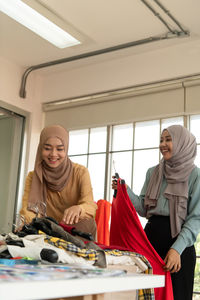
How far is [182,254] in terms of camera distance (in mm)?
2201

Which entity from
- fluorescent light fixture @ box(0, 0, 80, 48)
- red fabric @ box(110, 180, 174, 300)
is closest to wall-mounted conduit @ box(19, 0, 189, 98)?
fluorescent light fixture @ box(0, 0, 80, 48)

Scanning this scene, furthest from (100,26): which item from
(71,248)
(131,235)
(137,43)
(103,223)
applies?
(71,248)

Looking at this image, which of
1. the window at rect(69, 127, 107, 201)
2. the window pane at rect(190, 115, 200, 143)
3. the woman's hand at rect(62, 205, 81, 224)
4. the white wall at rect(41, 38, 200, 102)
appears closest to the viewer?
the woman's hand at rect(62, 205, 81, 224)

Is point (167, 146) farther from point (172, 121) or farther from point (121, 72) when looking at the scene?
point (121, 72)

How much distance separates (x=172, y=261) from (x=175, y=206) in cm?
31

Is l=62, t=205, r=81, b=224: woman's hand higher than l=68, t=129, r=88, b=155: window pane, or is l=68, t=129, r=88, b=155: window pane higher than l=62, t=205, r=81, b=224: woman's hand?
l=68, t=129, r=88, b=155: window pane

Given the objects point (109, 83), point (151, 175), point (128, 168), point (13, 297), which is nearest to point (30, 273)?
point (13, 297)

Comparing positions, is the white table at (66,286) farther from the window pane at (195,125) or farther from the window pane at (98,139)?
the window pane at (98,139)

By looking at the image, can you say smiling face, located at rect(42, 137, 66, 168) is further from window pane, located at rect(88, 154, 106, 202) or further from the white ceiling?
window pane, located at rect(88, 154, 106, 202)

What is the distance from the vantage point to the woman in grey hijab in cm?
215

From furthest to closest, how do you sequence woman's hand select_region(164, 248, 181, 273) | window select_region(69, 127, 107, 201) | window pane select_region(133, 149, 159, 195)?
window select_region(69, 127, 107, 201), window pane select_region(133, 149, 159, 195), woman's hand select_region(164, 248, 181, 273)

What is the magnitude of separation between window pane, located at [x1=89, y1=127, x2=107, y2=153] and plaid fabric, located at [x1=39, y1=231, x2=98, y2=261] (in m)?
3.06

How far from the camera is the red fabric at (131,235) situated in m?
2.09

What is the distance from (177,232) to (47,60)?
9.76 ft
